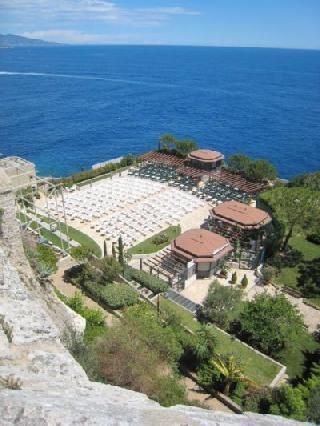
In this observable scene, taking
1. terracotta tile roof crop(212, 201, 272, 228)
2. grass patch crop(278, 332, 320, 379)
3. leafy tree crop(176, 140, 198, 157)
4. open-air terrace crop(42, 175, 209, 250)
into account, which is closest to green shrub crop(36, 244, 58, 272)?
open-air terrace crop(42, 175, 209, 250)

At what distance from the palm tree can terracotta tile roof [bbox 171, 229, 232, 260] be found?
1077 cm

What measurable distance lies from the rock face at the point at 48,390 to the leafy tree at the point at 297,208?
70.9 feet

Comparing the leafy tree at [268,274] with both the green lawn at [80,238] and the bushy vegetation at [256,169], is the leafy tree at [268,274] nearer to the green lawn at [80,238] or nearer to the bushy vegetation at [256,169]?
the green lawn at [80,238]

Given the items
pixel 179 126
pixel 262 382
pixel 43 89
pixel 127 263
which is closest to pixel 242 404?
pixel 262 382

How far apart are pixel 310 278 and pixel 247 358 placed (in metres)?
10.7

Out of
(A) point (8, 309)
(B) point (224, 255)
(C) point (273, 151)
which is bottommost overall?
(C) point (273, 151)

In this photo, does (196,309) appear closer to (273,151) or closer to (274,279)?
(274,279)

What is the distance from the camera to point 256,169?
147 ft

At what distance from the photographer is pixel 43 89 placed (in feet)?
487

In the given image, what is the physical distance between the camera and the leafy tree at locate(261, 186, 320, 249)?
28891 mm

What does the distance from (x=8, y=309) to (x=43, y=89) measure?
6034 inches

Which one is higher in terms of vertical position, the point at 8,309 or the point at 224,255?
the point at 8,309

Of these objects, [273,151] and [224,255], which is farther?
[273,151]

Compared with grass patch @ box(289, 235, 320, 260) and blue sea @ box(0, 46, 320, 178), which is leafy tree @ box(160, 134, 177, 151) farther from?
grass patch @ box(289, 235, 320, 260)
